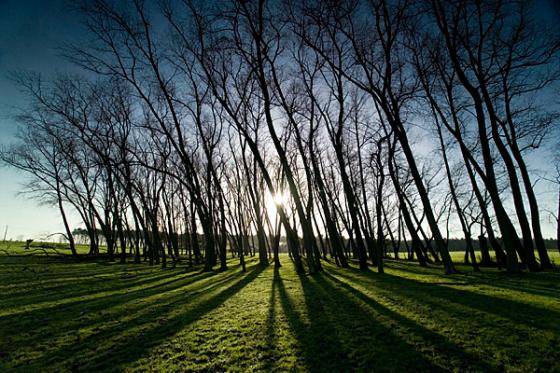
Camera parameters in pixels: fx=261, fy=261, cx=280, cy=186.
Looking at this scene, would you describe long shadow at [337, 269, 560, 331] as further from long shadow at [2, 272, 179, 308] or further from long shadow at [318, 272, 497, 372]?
long shadow at [2, 272, 179, 308]

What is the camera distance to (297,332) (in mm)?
4488

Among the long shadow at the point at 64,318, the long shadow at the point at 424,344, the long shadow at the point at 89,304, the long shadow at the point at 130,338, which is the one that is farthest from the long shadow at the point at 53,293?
the long shadow at the point at 424,344

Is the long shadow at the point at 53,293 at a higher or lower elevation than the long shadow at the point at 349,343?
lower

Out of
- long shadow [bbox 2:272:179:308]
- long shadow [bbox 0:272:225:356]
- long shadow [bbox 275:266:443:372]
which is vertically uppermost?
long shadow [bbox 275:266:443:372]

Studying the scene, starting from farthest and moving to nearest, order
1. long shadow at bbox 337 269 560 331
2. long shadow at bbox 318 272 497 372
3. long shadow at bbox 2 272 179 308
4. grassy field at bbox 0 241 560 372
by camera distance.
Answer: long shadow at bbox 2 272 179 308, long shadow at bbox 337 269 560 331, grassy field at bbox 0 241 560 372, long shadow at bbox 318 272 497 372

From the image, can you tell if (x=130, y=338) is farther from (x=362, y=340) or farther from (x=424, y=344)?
(x=424, y=344)

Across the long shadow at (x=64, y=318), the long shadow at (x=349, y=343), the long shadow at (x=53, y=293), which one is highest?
the long shadow at (x=349, y=343)

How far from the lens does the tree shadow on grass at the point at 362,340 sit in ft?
10.5

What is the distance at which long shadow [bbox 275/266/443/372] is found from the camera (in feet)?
10.5

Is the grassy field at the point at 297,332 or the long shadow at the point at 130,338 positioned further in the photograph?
the long shadow at the point at 130,338

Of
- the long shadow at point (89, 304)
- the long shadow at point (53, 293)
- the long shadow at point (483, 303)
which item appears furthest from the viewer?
the long shadow at point (53, 293)

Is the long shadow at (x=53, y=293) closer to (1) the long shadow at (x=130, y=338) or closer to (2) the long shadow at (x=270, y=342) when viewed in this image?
(1) the long shadow at (x=130, y=338)

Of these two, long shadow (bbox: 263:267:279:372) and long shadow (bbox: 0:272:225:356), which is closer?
long shadow (bbox: 263:267:279:372)

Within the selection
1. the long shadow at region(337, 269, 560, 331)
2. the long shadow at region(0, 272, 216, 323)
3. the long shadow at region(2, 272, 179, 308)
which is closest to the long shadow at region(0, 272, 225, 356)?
the long shadow at region(0, 272, 216, 323)
